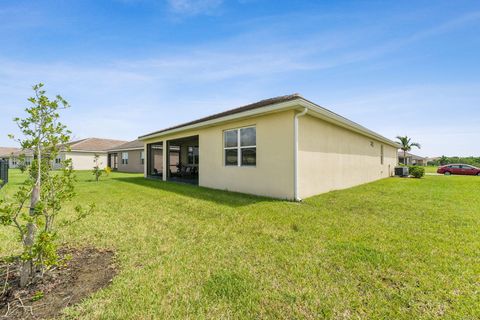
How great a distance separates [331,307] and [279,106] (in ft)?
18.4

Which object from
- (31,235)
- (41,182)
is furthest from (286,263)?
(41,182)

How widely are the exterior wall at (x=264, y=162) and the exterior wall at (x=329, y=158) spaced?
0.47 metres

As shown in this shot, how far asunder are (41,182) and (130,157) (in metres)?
24.5

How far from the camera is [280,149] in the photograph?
7.23 meters

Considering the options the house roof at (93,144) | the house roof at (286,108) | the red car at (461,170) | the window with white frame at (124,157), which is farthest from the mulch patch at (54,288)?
the red car at (461,170)

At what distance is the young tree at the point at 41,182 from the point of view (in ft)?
7.39

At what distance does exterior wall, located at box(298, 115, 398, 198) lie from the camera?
7.39m

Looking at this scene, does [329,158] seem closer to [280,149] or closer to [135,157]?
[280,149]

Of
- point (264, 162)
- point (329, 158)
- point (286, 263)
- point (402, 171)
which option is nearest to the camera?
point (286, 263)

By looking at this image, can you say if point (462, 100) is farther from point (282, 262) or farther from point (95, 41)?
point (95, 41)

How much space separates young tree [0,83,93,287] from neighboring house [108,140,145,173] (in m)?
21.3

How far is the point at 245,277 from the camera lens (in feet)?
8.51

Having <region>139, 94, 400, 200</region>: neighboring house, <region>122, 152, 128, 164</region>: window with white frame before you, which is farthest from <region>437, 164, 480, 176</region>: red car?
<region>122, 152, 128, 164</region>: window with white frame

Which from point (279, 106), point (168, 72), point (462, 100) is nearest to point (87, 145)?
point (168, 72)
